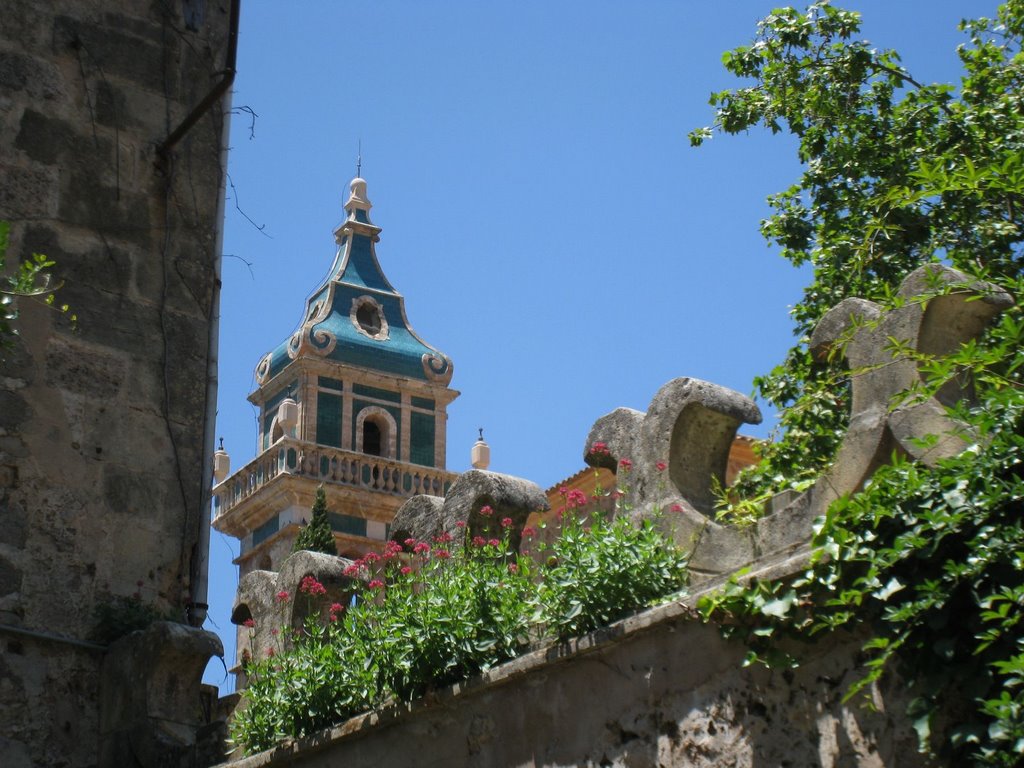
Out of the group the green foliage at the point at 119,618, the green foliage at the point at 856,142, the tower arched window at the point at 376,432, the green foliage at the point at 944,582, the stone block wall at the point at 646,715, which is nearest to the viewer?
the green foliage at the point at 944,582

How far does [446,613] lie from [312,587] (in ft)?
3.71

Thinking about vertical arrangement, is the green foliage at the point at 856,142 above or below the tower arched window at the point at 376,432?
below

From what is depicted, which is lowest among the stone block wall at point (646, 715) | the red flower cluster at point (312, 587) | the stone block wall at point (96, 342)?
the stone block wall at point (646, 715)

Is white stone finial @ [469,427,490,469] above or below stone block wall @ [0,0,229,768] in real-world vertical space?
above

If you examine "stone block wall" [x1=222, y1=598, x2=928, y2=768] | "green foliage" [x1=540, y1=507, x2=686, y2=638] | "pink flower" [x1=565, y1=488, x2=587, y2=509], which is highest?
"pink flower" [x1=565, y1=488, x2=587, y2=509]

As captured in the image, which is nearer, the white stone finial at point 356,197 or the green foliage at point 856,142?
the green foliage at point 856,142

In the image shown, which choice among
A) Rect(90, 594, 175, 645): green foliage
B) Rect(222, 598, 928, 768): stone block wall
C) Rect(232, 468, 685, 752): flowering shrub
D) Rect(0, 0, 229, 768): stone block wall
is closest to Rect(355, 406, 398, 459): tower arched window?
Rect(0, 0, 229, 768): stone block wall

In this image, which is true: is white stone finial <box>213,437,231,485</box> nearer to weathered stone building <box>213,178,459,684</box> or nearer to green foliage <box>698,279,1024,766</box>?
weathered stone building <box>213,178,459,684</box>

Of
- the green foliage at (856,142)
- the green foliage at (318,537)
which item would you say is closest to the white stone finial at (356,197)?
the green foliage at (318,537)

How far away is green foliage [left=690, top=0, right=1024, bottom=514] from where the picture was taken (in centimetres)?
1177

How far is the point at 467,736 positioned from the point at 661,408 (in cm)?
132

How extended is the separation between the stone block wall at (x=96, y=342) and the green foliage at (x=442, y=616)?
92 centimetres

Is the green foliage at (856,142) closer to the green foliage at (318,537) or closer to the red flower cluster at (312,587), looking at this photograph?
the red flower cluster at (312,587)

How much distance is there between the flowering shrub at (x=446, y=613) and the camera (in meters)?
5.39
